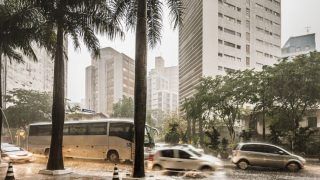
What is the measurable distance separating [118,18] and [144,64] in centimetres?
348

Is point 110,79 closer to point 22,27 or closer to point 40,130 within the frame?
point 40,130

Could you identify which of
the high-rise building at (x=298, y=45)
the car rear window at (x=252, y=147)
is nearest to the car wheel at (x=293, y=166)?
the car rear window at (x=252, y=147)

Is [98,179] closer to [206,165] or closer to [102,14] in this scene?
[206,165]

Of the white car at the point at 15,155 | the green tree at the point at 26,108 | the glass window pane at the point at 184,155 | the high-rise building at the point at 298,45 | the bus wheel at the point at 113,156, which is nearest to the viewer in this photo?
the glass window pane at the point at 184,155

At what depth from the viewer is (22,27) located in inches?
872

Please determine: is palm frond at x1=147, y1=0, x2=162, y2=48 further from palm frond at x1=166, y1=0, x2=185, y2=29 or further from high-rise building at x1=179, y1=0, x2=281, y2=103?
high-rise building at x1=179, y1=0, x2=281, y2=103

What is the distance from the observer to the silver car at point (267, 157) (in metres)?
23.0

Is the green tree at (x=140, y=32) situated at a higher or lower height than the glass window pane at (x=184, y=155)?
higher

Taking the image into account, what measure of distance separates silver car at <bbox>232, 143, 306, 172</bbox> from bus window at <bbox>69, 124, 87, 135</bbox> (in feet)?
42.8

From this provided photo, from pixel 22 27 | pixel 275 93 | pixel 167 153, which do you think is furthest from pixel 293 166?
pixel 22 27

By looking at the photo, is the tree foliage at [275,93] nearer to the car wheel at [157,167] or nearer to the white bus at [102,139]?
the white bus at [102,139]

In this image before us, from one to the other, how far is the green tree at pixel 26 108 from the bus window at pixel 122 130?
1439 inches

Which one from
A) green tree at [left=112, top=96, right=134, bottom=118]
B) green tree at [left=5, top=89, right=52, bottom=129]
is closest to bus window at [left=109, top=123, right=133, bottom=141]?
green tree at [left=5, top=89, right=52, bottom=129]

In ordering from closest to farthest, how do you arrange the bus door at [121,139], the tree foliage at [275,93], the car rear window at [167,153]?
the car rear window at [167,153], the bus door at [121,139], the tree foliage at [275,93]
